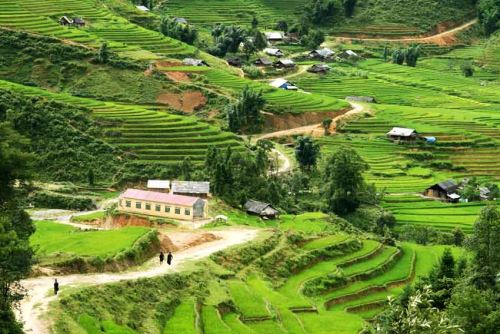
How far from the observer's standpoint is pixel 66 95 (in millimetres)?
73562

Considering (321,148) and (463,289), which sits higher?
(463,289)

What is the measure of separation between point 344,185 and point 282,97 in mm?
27108

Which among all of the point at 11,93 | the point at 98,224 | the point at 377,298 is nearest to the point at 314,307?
the point at 377,298

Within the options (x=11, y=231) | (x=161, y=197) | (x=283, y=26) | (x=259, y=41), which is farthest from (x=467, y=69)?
(x=11, y=231)

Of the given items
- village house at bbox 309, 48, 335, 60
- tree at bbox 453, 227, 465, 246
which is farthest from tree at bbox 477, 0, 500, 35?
tree at bbox 453, 227, 465, 246

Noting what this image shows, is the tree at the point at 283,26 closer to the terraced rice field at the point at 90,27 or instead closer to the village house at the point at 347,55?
the village house at the point at 347,55

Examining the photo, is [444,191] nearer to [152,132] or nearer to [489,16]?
[152,132]

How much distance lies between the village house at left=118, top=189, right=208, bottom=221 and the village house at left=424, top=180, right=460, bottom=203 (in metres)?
24.7

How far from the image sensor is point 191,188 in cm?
5428

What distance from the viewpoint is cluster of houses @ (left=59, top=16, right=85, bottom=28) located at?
9088 cm

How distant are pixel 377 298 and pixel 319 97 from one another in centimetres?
5265

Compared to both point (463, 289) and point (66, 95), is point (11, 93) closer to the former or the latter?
point (66, 95)

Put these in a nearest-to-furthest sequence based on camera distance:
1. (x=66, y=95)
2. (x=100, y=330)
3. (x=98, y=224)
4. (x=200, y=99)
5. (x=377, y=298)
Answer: (x=100, y=330) < (x=377, y=298) < (x=98, y=224) < (x=66, y=95) < (x=200, y=99)

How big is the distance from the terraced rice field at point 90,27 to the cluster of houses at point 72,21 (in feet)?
2.12
